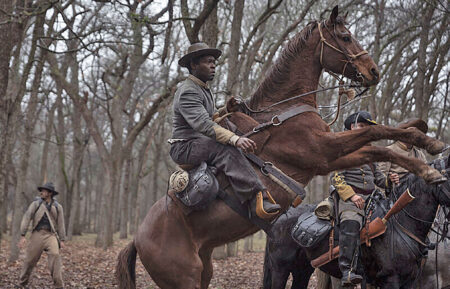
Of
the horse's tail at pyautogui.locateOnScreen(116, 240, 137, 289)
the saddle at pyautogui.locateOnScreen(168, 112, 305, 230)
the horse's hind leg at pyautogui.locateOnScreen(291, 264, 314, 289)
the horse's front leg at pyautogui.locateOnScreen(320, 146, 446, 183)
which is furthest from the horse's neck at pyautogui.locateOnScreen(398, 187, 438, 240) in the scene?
the horse's tail at pyautogui.locateOnScreen(116, 240, 137, 289)

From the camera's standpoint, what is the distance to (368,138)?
513cm

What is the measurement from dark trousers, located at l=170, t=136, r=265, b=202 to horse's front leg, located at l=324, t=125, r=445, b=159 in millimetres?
905

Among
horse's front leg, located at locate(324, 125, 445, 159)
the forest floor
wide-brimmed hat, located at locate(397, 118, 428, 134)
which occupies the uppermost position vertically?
wide-brimmed hat, located at locate(397, 118, 428, 134)

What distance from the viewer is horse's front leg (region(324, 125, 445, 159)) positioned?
16.2ft

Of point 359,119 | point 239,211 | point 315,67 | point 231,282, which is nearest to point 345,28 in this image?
point 315,67

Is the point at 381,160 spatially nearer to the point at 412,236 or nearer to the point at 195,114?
the point at 195,114

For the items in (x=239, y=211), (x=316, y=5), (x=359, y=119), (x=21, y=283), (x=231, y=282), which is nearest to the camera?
(x=239, y=211)

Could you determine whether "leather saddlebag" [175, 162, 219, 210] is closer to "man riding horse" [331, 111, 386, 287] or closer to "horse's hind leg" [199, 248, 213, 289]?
"horse's hind leg" [199, 248, 213, 289]

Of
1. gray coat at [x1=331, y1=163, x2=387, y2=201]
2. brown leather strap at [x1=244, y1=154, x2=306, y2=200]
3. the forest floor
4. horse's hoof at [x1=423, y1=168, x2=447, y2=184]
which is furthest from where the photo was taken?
the forest floor

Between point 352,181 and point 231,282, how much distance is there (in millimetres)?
6650

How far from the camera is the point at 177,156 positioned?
5652mm

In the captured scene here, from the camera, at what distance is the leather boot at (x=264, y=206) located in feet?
16.6

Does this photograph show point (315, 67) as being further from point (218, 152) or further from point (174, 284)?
point (174, 284)

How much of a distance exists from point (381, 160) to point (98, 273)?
11290 millimetres
